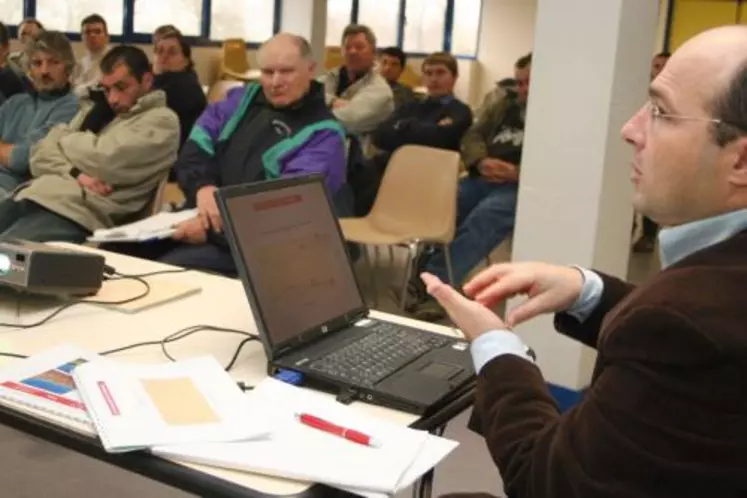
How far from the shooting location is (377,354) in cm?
170

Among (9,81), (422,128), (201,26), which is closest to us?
(422,128)

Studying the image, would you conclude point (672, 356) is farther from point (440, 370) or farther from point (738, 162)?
point (440, 370)

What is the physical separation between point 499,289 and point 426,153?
282cm

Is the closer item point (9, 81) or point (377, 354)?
point (377, 354)

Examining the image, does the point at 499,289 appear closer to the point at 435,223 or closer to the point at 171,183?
the point at 435,223

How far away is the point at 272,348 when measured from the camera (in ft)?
5.34

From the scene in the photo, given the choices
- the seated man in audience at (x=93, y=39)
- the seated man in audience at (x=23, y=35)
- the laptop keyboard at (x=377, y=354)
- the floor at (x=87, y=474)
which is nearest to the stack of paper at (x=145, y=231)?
the floor at (x=87, y=474)

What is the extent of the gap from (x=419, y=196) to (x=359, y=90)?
1.35 metres

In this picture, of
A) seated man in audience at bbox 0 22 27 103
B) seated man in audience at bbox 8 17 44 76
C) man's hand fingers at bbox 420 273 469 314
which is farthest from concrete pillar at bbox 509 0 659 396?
seated man in audience at bbox 8 17 44 76

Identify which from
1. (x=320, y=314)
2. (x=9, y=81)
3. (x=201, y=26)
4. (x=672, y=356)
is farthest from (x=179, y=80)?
(x=672, y=356)

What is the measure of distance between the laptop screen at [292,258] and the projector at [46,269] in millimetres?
468

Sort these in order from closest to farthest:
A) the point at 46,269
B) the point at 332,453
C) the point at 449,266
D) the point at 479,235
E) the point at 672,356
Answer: the point at 672,356, the point at 332,453, the point at 46,269, the point at 449,266, the point at 479,235

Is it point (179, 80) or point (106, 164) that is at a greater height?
point (179, 80)

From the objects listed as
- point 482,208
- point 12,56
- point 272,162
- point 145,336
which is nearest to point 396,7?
point 12,56
